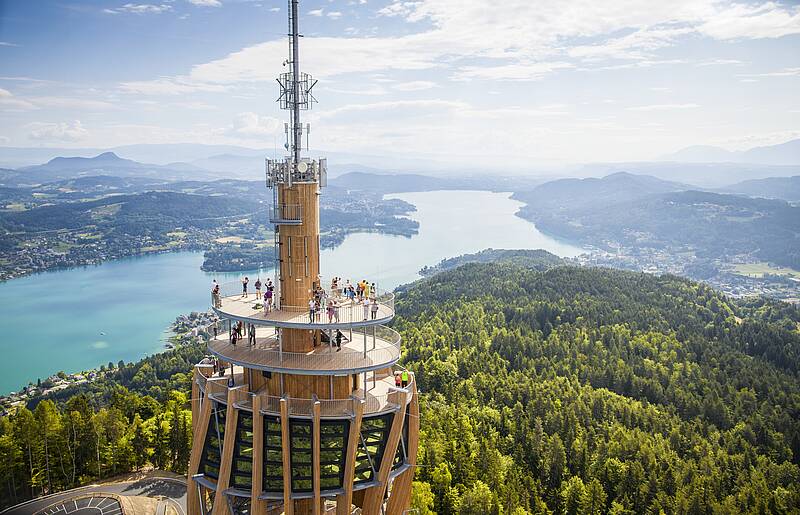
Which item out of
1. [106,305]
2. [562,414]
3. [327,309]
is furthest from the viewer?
[106,305]

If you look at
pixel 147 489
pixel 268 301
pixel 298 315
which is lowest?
pixel 147 489

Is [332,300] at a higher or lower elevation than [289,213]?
lower

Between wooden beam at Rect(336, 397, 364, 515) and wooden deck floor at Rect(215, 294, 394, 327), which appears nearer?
wooden beam at Rect(336, 397, 364, 515)

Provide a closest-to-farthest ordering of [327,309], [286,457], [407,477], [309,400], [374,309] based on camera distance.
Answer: [286,457], [309,400], [327,309], [374,309], [407,477]

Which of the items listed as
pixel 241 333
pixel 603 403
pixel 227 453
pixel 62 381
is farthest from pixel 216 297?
pixel 62 381

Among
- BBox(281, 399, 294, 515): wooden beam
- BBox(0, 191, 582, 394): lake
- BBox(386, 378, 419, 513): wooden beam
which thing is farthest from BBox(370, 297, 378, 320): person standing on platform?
BBox(0, 191, 582, 394): lake

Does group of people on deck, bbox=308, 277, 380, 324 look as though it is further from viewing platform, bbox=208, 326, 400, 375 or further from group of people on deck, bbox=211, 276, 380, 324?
viewing platform, bbox=208, 326, 400, 375

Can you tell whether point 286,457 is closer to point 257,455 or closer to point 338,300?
point 257,455
